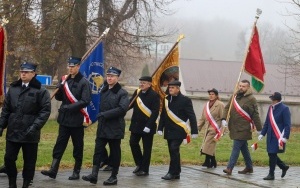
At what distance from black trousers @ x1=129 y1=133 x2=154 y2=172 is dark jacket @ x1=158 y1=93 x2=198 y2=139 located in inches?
12.8

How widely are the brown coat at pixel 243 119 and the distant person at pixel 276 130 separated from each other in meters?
0.36

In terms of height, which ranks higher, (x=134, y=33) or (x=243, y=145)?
(x=134, y=33)

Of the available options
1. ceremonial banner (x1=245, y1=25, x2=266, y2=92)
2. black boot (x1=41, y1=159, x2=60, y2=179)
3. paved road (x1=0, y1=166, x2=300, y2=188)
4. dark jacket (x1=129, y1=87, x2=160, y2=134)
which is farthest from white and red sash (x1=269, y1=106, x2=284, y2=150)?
black boot (x1=41, y1=159, x2=60, y2=179)

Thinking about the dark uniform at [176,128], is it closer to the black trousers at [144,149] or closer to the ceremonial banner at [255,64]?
the black trousers at [144,149]

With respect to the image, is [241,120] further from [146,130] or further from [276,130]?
[146,130]

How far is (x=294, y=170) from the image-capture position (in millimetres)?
14164

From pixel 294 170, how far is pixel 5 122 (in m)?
7.27

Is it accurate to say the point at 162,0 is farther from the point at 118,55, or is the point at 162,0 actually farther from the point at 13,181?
the point at 13,181

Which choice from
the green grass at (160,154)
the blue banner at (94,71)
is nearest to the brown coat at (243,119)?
the green grass at (160,154)

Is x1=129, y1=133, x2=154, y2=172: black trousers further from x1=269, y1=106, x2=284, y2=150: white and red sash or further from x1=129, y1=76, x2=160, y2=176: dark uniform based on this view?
x1=269, y1=106, x2=284, y2=150: white and red sash

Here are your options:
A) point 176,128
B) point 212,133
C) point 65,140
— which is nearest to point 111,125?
point 65,140

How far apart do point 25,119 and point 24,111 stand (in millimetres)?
132

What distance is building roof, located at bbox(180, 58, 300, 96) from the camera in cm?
7288

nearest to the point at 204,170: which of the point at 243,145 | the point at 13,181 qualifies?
the point at 243,145
